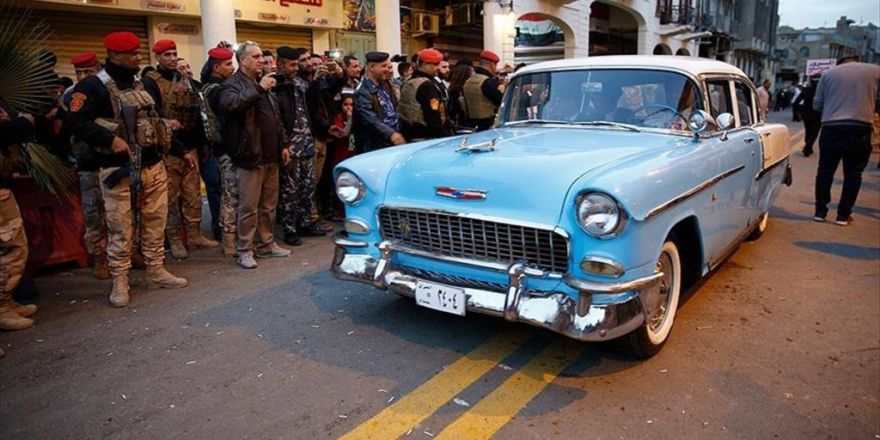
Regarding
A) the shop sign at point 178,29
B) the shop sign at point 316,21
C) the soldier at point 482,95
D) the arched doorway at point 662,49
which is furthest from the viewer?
the arched doorway at point 662,49

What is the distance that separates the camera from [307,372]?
3.30 metres

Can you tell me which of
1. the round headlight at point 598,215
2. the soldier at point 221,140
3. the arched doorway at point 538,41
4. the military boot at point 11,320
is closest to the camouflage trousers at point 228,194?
the soldier at point 221,140

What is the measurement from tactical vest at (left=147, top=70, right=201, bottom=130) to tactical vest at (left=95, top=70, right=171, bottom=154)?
0.80m

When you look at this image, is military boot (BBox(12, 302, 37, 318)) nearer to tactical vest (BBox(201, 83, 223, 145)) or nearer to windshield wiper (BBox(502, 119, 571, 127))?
tactical vest (BBox(201, 83, 223, 145))

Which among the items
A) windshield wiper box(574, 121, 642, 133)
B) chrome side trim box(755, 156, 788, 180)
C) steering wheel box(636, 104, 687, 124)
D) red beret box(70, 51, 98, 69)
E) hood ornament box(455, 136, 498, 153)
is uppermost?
red beret box(70, 51, 98, 69)

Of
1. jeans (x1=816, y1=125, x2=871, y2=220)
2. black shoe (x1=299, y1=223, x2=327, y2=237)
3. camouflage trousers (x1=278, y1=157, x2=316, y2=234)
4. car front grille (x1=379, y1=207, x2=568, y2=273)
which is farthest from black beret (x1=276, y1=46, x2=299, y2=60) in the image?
jeans (x1=816, y1=125, x2=871, y2=220)

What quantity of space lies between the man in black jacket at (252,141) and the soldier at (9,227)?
1389 millimetres

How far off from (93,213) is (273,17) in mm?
8068

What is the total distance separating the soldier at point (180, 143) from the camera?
5.45 meters

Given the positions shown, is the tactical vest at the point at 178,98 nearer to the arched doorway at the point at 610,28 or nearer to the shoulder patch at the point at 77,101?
the shoulder patch at the point at 77,101

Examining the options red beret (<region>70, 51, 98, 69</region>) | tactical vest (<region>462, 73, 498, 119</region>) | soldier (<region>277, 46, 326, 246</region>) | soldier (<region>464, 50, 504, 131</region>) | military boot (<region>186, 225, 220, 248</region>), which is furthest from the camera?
tactical vest (<region>462, 73, 498, 119</region>)

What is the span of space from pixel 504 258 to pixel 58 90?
16.6 ft

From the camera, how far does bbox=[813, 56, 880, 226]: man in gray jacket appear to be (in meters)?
6.54

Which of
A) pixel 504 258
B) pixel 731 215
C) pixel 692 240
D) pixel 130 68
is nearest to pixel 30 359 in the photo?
pixel 130 68
